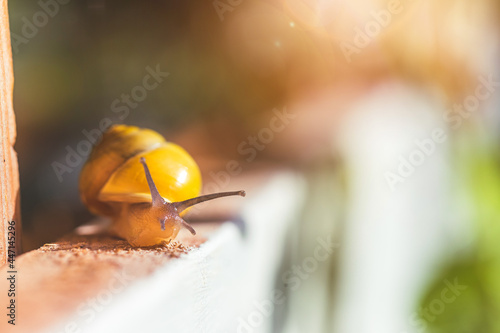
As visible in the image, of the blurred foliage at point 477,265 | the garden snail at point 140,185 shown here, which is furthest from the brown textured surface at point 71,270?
the blurred foliage at point 477,265

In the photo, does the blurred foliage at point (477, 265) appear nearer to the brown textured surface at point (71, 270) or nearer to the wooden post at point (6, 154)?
the brown textured surface at point (71, 270)

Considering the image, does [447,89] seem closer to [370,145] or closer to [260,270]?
[370,145]

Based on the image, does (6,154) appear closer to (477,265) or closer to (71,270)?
(71,270)

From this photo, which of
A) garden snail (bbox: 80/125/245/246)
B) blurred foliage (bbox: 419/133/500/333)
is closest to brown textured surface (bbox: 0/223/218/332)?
garden snail (bbox: 80/125/245/246)

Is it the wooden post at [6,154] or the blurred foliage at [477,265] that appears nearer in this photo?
the wooden post at [6,154]

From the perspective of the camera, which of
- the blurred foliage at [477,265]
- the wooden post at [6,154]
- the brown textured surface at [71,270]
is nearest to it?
the brown textured surface at [71,270]

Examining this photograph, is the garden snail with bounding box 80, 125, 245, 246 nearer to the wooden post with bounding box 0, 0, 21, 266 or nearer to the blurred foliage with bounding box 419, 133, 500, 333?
the wooden post with bounding box 0, 0, 21, 266
